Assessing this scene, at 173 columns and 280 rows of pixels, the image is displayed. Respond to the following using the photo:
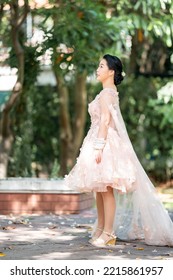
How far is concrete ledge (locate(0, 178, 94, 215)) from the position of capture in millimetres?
14336

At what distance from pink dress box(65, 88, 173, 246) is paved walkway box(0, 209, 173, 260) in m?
0.25

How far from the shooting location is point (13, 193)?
14.3m

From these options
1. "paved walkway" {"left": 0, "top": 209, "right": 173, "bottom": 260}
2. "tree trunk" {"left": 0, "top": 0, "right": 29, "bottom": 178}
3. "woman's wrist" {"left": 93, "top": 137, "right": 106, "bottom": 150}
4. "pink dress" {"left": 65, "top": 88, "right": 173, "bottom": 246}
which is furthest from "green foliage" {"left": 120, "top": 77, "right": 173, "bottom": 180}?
"woman's wrist" {"left": 93, "top": 137, "right": 106, "bottom": 150}

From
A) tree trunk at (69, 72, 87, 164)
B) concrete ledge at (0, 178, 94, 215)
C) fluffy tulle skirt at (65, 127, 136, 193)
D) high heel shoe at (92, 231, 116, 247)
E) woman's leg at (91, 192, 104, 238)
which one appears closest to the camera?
fluffy tulle skirt at (65, 127, 136, 193)

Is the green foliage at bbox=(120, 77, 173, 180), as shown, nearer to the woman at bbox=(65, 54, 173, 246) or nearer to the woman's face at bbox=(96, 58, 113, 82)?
the woman at bbox=(65, 54, 173, 246)

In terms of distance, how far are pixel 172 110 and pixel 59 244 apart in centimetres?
1099

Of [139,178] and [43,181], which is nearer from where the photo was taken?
[139,178]

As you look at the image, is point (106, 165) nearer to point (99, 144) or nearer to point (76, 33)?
point (99, 144)

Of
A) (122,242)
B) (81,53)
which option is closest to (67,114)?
(81,53)

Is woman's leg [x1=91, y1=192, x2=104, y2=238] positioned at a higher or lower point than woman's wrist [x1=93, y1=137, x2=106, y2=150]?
lower

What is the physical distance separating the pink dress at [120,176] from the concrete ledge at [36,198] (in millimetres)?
3362

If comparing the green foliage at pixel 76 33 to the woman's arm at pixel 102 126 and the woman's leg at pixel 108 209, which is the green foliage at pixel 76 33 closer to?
the woman's arm at pixel 102 126

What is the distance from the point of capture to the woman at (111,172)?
10359mm

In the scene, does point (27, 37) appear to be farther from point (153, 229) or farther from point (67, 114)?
point (153, 229)
